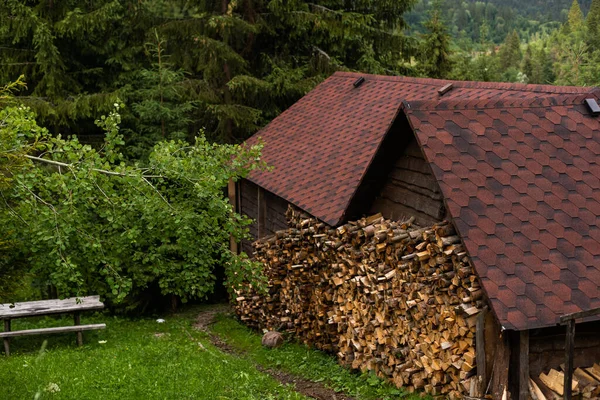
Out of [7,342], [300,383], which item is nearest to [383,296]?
[300,383]

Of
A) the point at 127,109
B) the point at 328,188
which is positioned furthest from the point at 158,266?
the point at 127,109

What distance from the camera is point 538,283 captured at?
718cm

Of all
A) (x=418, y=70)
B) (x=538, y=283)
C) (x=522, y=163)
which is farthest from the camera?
(x=418, y=70)

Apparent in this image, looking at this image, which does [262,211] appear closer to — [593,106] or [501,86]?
[501,86]

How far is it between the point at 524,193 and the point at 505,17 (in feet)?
362

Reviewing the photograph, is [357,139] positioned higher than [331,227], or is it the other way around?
[357,139]

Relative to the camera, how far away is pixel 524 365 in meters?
7.14

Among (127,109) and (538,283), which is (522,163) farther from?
(127,109)

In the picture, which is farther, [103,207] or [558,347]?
[103,207]

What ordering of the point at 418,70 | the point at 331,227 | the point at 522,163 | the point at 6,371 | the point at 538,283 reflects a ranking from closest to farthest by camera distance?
the point at 538,283, the point at 522,163, the point at 6,371, the point at 331,227, the point at 418,70

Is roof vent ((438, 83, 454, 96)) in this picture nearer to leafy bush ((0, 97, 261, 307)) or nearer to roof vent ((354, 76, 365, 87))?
roof vent ((354, 76, 365, 87))

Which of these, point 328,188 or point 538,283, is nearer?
point 538,283

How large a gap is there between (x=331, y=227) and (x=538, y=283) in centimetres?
425

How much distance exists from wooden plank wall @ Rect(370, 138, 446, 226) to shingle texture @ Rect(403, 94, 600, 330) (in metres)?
0.61
